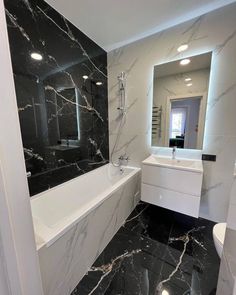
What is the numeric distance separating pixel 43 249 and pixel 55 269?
23cm

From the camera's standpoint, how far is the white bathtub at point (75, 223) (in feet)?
3.35

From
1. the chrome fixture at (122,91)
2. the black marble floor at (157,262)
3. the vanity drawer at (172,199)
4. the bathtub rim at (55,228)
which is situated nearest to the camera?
the bathtub rim at (55,228)

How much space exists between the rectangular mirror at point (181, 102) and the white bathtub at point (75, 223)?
762 mm

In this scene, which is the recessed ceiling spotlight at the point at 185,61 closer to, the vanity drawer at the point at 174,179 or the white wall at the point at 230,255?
the vanity drawer at the point at 174,179

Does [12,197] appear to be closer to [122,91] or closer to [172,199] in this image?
[172,199]

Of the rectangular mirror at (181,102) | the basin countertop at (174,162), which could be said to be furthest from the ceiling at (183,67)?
the basin countertop at (174,162)

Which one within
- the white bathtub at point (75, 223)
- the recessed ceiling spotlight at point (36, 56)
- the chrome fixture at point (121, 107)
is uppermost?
the recessed ceiling spotlight at point (36, 56)

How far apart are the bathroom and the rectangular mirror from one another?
1 centimetres

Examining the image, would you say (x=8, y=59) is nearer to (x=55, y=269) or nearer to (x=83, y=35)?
(x=55, y=269)

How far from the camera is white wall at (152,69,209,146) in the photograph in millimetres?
1849

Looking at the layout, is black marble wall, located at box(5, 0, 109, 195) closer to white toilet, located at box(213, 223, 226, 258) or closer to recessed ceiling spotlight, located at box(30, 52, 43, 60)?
recessed ceiling spotlight, located at box(30, 52, 43, 60)

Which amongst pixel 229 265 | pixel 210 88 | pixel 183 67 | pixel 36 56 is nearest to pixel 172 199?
pixel 229 265

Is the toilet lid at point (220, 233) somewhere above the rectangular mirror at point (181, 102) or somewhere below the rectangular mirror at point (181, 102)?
below

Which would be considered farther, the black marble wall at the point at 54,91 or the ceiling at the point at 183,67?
the ceiling at the point at 183,67
